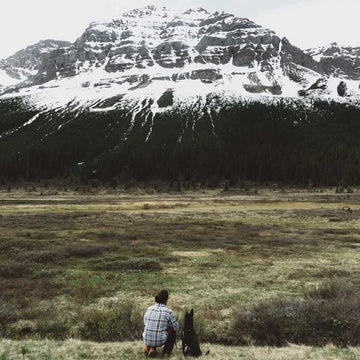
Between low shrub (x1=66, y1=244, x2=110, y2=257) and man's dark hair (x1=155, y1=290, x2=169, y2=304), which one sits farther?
low shrub (x1=66, y1=244, x2=110, y2=257)

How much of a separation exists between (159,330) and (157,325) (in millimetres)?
153

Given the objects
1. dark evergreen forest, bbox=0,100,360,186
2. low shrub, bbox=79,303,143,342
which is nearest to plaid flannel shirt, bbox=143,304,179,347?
low shrub, bbox=79,303,143,342

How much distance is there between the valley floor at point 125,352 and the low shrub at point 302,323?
3.02 feet

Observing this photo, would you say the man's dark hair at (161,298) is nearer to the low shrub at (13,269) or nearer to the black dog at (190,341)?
the black dog at (190,341)

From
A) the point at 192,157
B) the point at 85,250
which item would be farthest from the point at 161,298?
the point at 192,157

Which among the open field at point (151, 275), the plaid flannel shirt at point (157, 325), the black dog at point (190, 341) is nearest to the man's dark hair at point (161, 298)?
the plaid flannel shirt at point (157, 325)

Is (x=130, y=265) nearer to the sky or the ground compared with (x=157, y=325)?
nearer to the ground

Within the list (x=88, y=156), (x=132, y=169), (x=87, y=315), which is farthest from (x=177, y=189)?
(x=87, y=315)

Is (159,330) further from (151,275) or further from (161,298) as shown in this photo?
(151,275)

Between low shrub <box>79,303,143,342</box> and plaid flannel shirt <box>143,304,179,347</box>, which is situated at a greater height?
plaid flannel shirt <box>143,304,179,347</box>

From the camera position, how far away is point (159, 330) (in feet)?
33.5

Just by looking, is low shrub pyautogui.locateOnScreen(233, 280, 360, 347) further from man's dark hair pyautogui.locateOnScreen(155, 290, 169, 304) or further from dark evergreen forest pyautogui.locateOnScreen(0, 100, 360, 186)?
dark evergreen forest pyautogui.locateOnScreen(0, 100, 360, 186)

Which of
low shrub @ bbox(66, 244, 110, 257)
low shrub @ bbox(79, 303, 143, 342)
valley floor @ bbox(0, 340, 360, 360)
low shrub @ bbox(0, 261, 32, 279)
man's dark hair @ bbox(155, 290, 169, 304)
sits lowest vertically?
low shrub @ bbox(66, 244, 110, 257)

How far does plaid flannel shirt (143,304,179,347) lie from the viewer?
1016 cm
